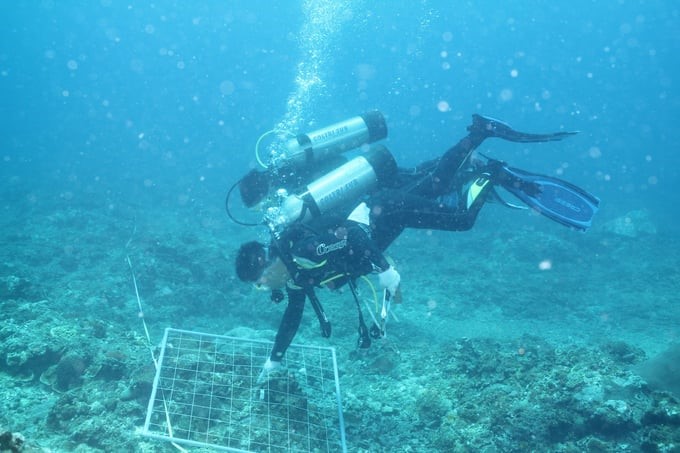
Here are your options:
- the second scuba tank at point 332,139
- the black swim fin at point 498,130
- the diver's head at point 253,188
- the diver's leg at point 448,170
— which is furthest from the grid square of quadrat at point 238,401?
the black swim fin at point 498,130

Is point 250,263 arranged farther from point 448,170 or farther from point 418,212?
point 448,170

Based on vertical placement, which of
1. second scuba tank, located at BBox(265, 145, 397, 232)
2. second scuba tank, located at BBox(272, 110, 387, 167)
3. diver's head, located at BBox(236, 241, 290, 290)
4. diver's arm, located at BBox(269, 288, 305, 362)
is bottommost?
diver's arm, located at BBox(269, 288, 305, 362)

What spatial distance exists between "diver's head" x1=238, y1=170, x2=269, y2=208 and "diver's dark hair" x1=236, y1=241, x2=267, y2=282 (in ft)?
3.48

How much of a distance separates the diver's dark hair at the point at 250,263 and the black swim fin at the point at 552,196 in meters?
3.55

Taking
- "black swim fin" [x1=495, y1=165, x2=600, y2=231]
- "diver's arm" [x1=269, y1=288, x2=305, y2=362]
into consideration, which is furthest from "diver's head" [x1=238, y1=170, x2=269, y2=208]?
"black swim fin" [x1=495, y1=165, x2=600, y2=231]

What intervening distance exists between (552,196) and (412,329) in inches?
183

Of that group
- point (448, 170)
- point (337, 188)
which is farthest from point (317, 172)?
point (448, 170)

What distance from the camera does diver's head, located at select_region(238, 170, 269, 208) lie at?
17.4ft

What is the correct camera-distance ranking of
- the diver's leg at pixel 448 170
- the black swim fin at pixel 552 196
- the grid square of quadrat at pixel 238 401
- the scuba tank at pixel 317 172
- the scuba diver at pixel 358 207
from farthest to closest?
the diver's leg at pixel 448 170 < the black swim fin at pixel 552 196 < the scuba tank at pixel 317 172 < the grid square of quadrat at pixel 238 401 < the scuba diver at pixel 358 207

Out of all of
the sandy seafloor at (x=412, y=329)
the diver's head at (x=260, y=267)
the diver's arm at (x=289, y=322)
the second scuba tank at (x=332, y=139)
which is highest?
the second scuba tank at (x=332, y=139)

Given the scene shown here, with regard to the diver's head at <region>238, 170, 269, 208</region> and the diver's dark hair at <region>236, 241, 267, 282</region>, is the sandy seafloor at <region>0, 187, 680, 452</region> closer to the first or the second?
the diver's dark hair at <region>236, 241, 267, 282</region>

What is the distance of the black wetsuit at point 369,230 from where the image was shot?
445 cm

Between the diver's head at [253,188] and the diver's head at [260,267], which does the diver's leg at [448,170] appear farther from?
the diver's head at [260,267]

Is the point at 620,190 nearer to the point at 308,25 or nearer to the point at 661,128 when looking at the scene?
the point at 661,128
